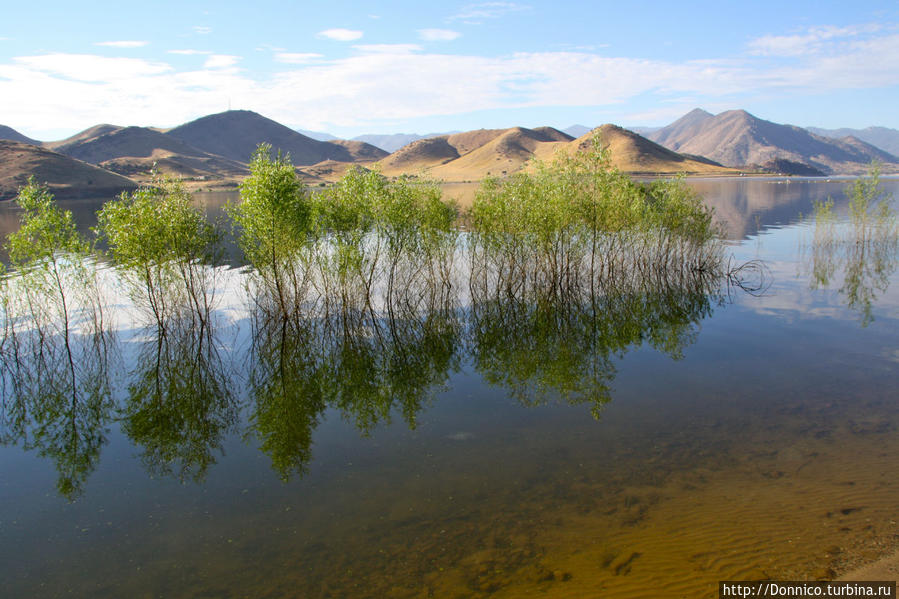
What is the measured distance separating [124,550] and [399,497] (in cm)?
554

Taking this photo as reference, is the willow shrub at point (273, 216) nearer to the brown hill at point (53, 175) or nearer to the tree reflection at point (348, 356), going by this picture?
the tree reflection at point (348, 356)

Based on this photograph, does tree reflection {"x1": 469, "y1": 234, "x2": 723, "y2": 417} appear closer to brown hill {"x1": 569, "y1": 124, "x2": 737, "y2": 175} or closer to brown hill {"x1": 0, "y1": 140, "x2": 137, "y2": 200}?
brown hill {"x1": 0, "y1": 140, "x2": 137, "y2": 200}

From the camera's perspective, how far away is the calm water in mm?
9938

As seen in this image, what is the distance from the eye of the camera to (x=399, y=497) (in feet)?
40.5

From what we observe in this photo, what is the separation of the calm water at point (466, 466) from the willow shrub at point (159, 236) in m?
2.27

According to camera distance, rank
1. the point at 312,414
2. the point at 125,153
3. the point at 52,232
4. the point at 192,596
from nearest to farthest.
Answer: the point at 192,596
the point at 312,414
the point at 52,232
the point at 125,153

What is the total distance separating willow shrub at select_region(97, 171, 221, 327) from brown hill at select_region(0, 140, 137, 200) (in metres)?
93.0

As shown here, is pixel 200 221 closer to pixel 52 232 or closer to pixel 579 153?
pixel 52 232

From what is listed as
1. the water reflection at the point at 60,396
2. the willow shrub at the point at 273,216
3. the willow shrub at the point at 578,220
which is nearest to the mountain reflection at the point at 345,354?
the water reflection at the point at 60,396

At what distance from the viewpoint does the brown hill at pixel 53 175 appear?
9797cm

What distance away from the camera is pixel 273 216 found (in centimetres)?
2402

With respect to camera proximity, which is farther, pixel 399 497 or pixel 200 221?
pixel 200 221

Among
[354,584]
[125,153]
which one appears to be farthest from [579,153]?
[125,153]

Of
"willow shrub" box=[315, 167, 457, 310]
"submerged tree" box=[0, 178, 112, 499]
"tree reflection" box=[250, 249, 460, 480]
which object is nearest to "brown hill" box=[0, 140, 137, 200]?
"submerged tree" box=[0, 178, 112, 499]
